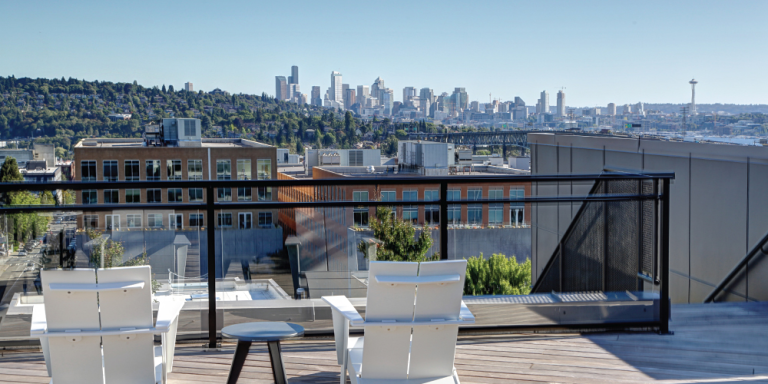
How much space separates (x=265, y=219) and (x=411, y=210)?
970mm

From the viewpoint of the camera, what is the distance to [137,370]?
2643mm

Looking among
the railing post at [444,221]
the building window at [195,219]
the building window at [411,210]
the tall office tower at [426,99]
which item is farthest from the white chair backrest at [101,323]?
the tall office tower at [426,99]

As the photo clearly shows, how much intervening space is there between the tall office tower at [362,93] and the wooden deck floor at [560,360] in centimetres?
14246

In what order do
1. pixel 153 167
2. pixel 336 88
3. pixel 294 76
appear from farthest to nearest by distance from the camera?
1. pixel 294 76
2. pixel 336 88
3. pixel 153 167

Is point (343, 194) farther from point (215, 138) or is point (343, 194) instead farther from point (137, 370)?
point (215, 138)

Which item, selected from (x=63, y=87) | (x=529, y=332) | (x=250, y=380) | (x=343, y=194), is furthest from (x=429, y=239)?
(x=63, y=87)

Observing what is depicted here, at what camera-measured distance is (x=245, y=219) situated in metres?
4.07

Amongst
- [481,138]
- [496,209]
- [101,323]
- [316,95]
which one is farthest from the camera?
[316,95]

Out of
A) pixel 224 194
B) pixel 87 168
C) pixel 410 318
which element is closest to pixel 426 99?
pixel 87 168

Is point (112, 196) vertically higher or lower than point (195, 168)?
higher

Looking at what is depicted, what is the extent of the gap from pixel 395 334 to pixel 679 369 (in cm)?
189

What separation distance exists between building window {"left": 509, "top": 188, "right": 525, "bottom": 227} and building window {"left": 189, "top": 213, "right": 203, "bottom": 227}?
2052 mm

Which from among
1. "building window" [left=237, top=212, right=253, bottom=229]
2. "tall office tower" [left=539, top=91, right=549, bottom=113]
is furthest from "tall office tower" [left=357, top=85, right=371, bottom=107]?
"building window" [left=237, top=212, right=253, bottom=229]

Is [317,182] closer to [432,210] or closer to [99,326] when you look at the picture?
[432,210]
